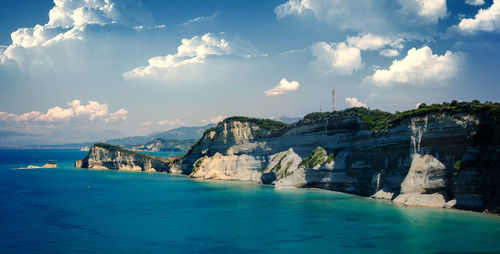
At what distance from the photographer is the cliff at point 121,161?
11919 centimetres

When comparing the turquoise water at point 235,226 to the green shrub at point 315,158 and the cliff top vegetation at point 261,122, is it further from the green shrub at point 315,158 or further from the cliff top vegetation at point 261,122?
the cliff top vegetation at point 261,122

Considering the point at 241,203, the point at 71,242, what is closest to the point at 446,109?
the point at 241,203

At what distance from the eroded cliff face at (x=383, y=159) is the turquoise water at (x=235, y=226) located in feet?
11.3

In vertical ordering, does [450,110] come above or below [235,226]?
above

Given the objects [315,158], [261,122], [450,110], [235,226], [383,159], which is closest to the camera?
[235,226]

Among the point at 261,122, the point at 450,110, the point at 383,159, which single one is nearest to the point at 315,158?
the point at 383,159

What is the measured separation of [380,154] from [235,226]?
29.0 metres

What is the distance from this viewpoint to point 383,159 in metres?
54.5

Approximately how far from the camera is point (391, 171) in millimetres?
52031

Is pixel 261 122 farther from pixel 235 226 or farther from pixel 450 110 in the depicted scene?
pixel 235 226

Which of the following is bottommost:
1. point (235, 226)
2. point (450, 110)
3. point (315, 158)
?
point (235, 226)

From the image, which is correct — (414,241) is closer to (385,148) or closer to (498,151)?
(498,151)

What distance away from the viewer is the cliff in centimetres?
11919

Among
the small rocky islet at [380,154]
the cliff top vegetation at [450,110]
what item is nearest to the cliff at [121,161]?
the small rocky islet at [380,154]
